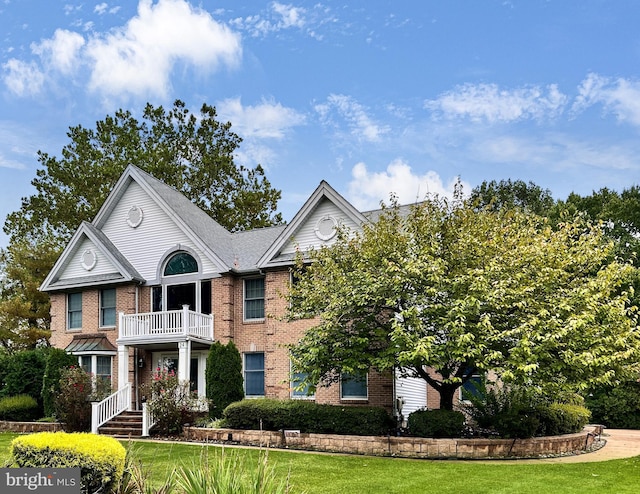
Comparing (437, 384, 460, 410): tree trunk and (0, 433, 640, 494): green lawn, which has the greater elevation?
(437, 384, 460, 410): tree trunk

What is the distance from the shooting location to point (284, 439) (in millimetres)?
17438

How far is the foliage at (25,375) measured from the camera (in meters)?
25.3

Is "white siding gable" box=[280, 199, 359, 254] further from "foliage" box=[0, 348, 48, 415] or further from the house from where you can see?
"foliage" box=[0, 348, 48, 415]

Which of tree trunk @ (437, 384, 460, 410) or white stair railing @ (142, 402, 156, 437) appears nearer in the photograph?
tree trunk @ (437, 384, 460, 410)

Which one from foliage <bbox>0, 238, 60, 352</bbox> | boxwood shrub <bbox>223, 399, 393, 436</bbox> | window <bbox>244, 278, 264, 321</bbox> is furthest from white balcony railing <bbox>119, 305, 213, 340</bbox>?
foliage <bbox>0, 238, 60, 352</bbox>

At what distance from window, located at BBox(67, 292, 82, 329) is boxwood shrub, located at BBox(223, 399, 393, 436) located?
33.1 feet

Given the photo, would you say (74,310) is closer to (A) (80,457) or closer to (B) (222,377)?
(B) (222,377)

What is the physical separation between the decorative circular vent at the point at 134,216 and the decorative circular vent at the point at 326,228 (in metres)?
7.73

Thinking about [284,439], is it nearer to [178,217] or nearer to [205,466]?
[178,217]

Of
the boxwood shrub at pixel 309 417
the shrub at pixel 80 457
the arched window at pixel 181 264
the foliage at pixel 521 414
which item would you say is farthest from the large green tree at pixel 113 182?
the shrub at pixel 80 457

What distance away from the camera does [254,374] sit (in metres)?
23.4

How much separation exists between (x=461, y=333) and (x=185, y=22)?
11.4 meters

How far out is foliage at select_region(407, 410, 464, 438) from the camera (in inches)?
637

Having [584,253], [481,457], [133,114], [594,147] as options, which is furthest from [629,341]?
[133,114]
